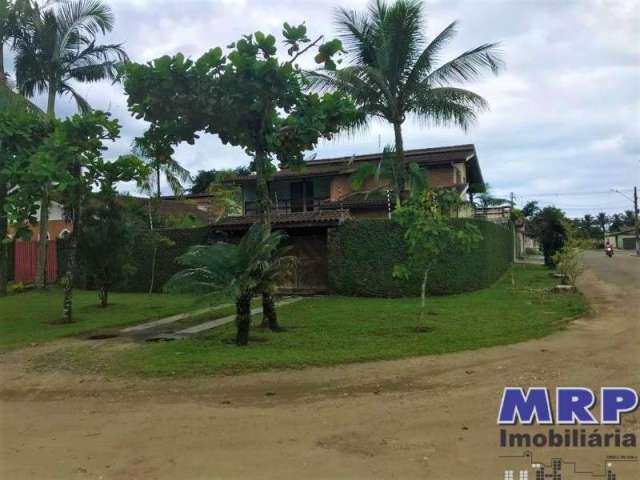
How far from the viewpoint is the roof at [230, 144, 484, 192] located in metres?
25.1

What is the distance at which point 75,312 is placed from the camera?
1466 centimetres

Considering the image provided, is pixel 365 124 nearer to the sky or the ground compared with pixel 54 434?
nearer to the sky

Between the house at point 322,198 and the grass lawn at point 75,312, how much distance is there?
402 cm

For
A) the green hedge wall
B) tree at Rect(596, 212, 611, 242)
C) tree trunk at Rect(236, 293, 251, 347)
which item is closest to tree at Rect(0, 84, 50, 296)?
tree trunk at Rect(236, 293, 251, 347)

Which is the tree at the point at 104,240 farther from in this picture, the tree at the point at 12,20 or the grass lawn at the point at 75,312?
the tree at the point at 12,20

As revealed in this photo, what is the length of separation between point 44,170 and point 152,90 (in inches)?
110

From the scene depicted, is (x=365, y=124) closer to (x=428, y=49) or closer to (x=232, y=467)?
(x=428, y=49)

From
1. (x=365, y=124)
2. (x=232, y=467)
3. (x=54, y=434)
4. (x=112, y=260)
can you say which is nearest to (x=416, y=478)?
(x=232, y=467)

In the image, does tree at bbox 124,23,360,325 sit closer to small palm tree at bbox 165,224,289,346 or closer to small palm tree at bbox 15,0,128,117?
small palm tree at bbox 165,224,289,346

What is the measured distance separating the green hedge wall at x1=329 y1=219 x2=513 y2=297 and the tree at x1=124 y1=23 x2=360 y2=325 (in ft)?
18.9

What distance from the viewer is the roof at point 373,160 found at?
25.1m

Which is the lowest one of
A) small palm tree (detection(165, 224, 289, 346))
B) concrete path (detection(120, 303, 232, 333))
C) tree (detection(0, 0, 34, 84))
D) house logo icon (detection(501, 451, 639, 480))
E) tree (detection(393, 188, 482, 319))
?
house logo icon (detection(501, 451, 639, 480))

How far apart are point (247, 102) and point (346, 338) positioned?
15.6 ft

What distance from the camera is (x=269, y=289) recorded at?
9438 mm
